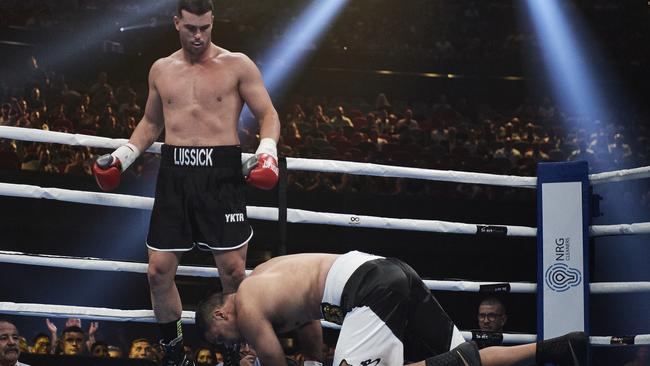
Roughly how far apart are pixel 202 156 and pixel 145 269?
70 cm

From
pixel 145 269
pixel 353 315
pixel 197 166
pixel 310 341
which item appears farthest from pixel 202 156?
pixel 353 315

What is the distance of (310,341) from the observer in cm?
406

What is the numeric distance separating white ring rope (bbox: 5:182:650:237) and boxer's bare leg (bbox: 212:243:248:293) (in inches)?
16.9

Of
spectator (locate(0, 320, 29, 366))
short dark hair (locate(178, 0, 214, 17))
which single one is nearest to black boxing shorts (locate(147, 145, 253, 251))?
short dark hair (locate(178, 0, 214, 17))

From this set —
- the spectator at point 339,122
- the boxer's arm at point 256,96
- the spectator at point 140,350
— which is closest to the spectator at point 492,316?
the boxer's arm at point 256,96

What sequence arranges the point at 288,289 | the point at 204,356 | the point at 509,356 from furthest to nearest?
the point at 204,356
the point at 509,356
the point at 288,289

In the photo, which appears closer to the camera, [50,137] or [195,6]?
[195,6]

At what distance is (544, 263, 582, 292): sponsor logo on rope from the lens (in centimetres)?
489

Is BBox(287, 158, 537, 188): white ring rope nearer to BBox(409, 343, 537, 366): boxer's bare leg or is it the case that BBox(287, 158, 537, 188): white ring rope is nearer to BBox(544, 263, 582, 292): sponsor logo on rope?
BBox(544, 263, 582, 292): sponsor logo on rope

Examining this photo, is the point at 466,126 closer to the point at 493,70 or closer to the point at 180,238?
the point at 493,70

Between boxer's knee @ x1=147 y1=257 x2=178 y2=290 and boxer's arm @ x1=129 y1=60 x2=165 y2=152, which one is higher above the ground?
boxer's arm @ x1=129 y1=60 x2=165 y2=152

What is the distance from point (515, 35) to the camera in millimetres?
17547

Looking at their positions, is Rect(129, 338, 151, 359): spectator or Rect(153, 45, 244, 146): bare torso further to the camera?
Rect(129, 338, 151, 359): spectator

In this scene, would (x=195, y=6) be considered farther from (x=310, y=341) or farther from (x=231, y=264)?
(x=310, y=341)
